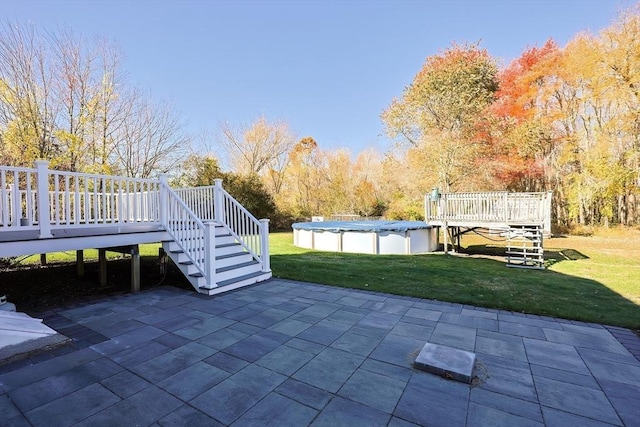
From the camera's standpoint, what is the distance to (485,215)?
945 cm

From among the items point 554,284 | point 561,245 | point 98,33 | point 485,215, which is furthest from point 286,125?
point 554,284

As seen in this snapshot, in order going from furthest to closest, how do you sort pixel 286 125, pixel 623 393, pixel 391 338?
pixel 286 125 → pixel 391 338 → pixel 623 393

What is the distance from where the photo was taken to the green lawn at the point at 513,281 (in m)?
4.11

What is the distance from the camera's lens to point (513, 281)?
18.6 ft

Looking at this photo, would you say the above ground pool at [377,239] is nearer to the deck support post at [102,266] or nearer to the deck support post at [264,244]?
the deck support post at [264,244]

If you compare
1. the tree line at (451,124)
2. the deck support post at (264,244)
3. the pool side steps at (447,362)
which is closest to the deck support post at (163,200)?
the deck support post at (264,244)

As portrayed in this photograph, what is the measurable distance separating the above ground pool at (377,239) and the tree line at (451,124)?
6118mm

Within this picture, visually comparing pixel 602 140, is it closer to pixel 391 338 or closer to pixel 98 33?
pixel 391 338

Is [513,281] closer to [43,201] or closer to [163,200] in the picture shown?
[163,200]

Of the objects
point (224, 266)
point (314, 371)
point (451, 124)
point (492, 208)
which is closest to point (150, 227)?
point (224, 266)

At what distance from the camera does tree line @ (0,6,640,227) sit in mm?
9711

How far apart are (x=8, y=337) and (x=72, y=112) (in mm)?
10839

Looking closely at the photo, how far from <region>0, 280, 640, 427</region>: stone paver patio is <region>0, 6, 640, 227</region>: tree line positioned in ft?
32.2

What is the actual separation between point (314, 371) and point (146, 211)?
5.29 meters
